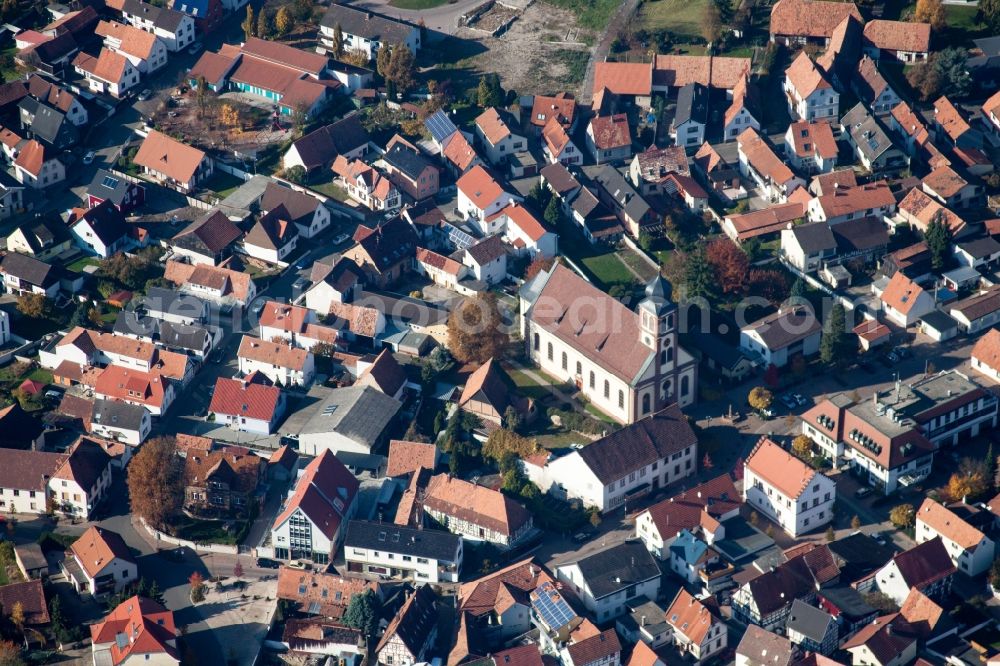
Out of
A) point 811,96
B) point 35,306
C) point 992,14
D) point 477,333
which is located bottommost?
point 35,306

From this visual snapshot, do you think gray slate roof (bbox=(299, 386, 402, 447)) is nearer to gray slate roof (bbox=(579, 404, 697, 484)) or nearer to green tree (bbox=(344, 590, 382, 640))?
gray slate roof (bbox=(579, 404, 697, 484))

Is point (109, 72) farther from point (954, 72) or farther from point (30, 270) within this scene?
point (954, 72)

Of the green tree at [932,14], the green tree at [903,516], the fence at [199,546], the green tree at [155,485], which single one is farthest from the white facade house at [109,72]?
the green tree at [903,516]

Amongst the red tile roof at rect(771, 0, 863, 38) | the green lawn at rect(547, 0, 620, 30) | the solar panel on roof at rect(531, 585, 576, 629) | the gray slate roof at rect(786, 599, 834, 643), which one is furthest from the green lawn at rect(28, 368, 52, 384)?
the red tile roof at rect(771, 0, 863, 38)

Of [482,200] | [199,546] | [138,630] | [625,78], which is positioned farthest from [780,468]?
[625,78]

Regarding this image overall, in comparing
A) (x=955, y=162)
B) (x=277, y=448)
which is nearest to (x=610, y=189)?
(x=955, y=162)

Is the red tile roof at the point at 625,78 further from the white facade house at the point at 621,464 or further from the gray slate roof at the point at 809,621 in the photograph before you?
the gray slate roof at the point at 809,621
